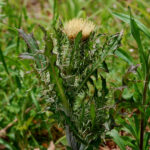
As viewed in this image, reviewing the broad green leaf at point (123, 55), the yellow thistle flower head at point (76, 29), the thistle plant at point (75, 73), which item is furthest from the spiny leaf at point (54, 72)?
the broad green leaf at point (123, 55)

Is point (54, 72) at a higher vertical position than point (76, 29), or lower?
lower

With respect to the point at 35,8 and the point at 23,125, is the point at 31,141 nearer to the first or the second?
the point at 23,125

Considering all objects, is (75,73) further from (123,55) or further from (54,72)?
(123,55)

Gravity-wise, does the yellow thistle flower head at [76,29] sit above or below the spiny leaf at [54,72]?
above

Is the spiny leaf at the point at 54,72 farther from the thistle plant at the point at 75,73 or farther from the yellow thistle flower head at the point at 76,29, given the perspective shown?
the yellow thistle flower head at the point at 76,29

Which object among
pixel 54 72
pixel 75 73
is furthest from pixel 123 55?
pixel 54 72

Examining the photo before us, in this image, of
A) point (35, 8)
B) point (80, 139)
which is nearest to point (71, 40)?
point (80, 139)

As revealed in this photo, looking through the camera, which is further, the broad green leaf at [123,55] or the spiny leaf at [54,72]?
the broad green leaf at [123,55]

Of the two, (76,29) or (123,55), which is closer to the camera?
(76,29)
